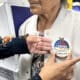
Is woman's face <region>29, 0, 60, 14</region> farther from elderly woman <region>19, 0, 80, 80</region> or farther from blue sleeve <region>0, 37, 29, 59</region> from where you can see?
blue sleeve <region>0, 37, 29, 59</region>

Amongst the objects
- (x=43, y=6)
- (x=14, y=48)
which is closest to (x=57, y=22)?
(x=43, y=6)

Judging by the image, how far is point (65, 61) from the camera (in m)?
1.23

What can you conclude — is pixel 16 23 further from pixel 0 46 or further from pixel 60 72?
pixel 60 72

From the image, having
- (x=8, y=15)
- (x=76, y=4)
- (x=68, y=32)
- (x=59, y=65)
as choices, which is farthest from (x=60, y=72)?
(x=76, y=4)

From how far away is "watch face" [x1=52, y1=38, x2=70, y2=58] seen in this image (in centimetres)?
126

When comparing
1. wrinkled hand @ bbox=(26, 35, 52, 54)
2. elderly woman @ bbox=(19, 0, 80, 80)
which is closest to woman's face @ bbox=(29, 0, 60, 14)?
elderly woman @ bbox=(19, 0, 80, 80)

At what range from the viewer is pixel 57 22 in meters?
1.40

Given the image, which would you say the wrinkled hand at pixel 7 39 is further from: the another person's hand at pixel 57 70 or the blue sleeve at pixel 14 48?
the another person's hand at pixel 57 70

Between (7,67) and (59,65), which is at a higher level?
(59,65)

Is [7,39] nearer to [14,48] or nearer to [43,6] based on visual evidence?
[14,48]

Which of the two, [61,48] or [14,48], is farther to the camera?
[14,48]

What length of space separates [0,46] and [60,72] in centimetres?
42

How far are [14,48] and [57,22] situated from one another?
10.3 inches

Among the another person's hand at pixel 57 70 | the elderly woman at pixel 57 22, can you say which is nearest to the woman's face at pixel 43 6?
the elderly woman at pixel 57 22
